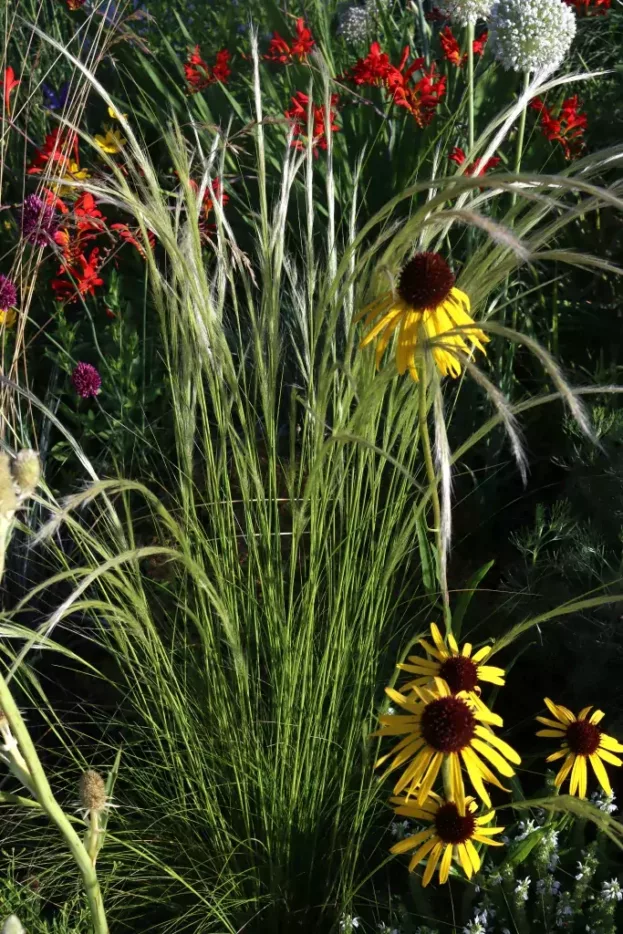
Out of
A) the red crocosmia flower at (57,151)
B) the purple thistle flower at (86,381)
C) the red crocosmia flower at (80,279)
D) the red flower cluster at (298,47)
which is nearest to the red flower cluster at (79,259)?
the red crocosmia flower at (80,279)

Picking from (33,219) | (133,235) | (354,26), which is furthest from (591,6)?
(33,219)

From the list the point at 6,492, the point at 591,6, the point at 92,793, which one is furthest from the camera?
the point at 591,6

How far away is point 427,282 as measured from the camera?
1.11 metres

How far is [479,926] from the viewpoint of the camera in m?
1.29

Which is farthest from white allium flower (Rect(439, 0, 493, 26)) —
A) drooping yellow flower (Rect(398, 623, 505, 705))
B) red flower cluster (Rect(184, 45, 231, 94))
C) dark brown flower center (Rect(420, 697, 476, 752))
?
dark brown flower center (Rect(420, 697, 476, 752))

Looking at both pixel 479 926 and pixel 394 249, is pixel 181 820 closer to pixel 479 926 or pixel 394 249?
pixel 479 926

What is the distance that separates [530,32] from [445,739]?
1.50 metres

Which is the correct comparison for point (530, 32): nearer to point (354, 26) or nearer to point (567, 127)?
point (567, 127)

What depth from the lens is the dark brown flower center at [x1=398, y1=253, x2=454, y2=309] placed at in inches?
43.6

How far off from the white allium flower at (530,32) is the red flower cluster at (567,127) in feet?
0.49

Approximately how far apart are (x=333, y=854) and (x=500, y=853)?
0.83ft

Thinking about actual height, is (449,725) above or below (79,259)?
below

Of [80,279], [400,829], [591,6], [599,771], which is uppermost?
[591,6]

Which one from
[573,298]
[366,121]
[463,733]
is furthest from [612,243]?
[463,733]
